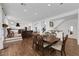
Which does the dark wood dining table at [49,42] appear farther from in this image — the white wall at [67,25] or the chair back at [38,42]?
the white wall at [67,25]

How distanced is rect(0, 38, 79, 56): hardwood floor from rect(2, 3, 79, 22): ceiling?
1.54 feet

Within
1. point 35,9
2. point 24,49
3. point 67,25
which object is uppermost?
point 35,9

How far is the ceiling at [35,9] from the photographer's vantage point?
2.05m

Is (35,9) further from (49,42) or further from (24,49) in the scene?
(24,49)

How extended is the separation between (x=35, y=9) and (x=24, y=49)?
0.82 meters

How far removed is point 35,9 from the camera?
208cm

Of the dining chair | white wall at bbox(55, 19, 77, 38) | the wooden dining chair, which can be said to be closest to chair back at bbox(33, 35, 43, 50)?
the dining chair

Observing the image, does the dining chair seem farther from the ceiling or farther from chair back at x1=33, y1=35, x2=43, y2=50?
the ceiling

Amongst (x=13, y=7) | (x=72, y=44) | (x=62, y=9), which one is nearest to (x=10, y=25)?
(x=13, y=7)

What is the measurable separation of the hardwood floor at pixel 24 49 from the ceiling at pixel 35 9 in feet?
1.54

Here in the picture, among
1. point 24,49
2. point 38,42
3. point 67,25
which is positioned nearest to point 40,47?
point 38,42

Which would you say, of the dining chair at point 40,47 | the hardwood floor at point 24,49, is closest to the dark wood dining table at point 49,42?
the dining chair at point 40,47

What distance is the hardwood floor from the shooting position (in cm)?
206

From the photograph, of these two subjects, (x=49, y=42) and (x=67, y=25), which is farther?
(x=49, y=42)
